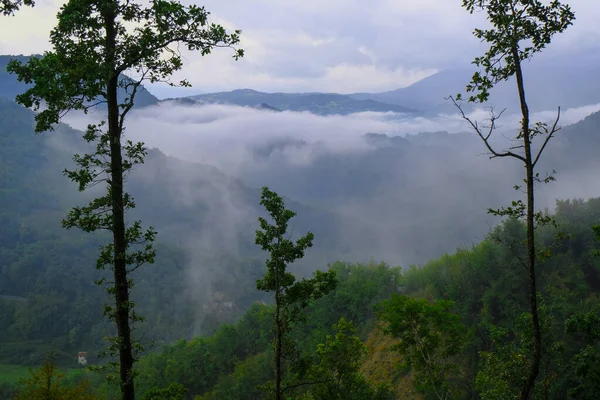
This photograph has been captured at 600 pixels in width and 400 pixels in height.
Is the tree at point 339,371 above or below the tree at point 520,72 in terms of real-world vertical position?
below

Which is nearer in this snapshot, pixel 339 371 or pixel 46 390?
pixel 46 390

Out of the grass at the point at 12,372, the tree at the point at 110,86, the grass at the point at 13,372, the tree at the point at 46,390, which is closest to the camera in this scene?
the tree at the point at 110,86

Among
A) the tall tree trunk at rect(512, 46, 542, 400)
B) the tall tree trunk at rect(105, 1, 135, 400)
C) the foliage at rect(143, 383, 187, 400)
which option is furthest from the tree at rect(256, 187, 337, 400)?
the tall tree trunk at rect(512, 46, 542, 400)

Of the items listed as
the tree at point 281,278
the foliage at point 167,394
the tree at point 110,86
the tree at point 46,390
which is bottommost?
the tree at point 46,390

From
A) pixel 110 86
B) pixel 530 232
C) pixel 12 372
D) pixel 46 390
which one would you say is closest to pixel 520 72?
pixel 530 232

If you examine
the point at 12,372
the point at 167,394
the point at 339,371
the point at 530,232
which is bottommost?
the point at 12,372

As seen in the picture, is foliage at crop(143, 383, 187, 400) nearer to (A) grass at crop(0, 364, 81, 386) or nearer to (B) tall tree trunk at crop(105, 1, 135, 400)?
(B) tall tree trunk at crop(105, 1, 135, 400)

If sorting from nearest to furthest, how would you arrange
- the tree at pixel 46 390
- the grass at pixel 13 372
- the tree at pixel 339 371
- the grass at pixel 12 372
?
the tree at pixel 46 390, the tree at pixel 339 371, the grass at pixel 13 372, the grass at pixel 12 372

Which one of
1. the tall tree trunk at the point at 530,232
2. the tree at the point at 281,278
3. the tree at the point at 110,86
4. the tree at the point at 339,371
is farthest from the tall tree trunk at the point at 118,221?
the tree at the point at 339,371

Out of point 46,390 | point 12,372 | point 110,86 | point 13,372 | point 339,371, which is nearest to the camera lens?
point 110,86

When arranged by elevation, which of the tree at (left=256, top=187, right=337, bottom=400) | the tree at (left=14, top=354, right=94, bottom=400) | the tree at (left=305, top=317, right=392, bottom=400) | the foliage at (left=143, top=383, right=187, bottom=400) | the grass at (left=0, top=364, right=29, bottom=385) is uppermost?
the tree at (left=256, top=187, right=337, bottom=400)

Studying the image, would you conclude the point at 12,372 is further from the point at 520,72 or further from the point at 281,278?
the point at 520,72

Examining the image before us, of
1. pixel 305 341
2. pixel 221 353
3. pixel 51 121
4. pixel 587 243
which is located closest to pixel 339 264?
pixel 305 341

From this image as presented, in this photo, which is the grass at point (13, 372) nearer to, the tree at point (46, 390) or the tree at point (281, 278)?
the tree at point (46, 390)
